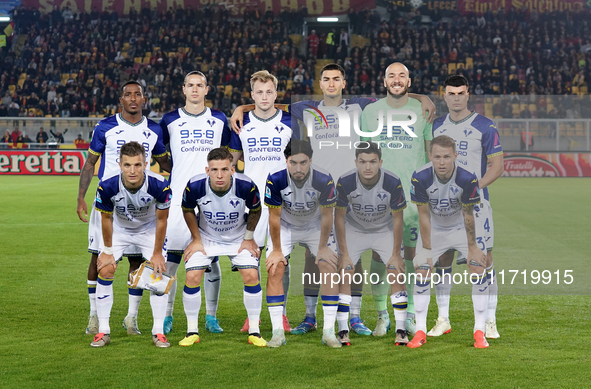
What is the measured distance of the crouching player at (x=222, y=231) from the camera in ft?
16.7

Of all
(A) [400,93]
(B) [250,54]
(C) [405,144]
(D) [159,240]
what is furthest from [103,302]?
(B) [250,54]

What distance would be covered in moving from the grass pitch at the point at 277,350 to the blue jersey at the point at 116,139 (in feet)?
4.75

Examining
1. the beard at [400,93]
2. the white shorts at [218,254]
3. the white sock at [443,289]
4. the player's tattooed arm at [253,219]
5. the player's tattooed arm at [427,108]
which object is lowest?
the white sock at [443,289]

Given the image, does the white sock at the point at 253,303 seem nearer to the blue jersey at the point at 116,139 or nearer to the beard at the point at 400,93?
the blue jersey at the point at 116,139

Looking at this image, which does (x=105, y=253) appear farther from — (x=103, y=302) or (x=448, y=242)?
(x=448, y=242)

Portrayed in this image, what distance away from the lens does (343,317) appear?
5152mm

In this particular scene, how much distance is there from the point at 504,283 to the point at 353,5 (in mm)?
28231

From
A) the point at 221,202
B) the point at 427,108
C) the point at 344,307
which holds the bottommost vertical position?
the point at 344,307

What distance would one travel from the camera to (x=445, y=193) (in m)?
4.97

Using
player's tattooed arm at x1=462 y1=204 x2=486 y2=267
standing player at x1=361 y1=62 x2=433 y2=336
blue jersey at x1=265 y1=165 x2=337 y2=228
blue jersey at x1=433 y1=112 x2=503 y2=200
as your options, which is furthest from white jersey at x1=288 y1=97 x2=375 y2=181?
player's tattooed arm at x1=462 y1=204 x2=486 y2=267

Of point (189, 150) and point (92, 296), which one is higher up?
point (189, 150)

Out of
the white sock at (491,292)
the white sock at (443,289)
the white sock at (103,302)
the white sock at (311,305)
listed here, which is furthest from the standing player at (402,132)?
the white sock at (103,302)

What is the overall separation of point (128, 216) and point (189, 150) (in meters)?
0.87

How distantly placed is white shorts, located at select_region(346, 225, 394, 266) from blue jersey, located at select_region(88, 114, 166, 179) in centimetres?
187
